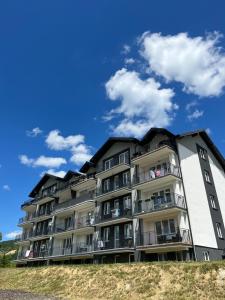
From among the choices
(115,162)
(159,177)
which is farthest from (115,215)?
(159,177)

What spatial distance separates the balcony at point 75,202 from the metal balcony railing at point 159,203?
8.54m

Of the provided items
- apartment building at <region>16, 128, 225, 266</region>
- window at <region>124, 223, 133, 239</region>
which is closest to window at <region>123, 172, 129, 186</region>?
apartment building at <region>16, 128, 225, 266</region>

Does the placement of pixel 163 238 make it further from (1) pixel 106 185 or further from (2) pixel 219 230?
(1) pixel 106 185

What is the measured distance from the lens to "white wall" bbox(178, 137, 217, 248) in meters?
26.2

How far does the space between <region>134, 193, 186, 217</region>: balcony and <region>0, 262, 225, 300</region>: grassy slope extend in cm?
656

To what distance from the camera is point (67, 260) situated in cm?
3778

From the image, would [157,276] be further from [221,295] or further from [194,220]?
[194,220]

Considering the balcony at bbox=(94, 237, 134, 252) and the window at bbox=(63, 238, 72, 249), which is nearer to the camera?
the balcony at bbox=(94, 237, 134, 252)

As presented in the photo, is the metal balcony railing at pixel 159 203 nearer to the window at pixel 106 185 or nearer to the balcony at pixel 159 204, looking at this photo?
the balcony at pixel 159 204

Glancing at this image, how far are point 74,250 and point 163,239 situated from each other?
1520 centimetres

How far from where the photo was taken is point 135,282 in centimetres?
1920

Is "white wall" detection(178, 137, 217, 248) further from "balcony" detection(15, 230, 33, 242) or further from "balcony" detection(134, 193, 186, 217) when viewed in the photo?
"balcony" detection(15, 230, 33, 242)

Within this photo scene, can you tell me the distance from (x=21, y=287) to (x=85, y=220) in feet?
44.0

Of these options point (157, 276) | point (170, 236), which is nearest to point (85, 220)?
point (170, 236)
